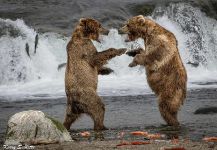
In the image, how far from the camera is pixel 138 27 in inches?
491

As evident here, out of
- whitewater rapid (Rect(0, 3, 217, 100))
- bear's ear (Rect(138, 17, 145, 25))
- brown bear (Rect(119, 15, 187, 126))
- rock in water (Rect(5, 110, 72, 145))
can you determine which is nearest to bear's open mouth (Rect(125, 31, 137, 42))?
bear's ear (Rect(138, 17, 145, 25))

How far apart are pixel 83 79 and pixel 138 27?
158 centimetres

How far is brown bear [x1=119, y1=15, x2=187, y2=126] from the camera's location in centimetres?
1177

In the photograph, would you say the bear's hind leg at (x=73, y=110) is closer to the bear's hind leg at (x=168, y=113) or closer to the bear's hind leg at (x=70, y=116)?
the bear's hind leg at (x=70, y=116)

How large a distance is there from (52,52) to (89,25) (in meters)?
12.7

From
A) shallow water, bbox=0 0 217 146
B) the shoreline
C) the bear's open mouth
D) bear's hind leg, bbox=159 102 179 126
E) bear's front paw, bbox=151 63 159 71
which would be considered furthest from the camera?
shallow water, bbox=0 0 217 146

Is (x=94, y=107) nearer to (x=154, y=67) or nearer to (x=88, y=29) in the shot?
(x=154, y=67)

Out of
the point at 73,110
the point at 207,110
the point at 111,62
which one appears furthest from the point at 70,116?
the point at 111,62

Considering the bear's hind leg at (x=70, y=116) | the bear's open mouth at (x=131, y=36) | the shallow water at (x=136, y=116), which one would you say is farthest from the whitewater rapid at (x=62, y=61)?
the bear's hind leg at (x=70, y=116)

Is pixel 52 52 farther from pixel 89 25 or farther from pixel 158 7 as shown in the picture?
pixel 89 25

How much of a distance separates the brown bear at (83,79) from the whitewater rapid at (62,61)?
777cm

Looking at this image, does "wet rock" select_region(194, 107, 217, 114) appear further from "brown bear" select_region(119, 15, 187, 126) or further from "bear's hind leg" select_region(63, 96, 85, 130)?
"bear's hind leg" select_region(63, 96, 85, 130)

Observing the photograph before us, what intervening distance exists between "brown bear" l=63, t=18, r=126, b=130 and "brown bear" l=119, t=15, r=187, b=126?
746 mm

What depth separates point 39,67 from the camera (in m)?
23.9
